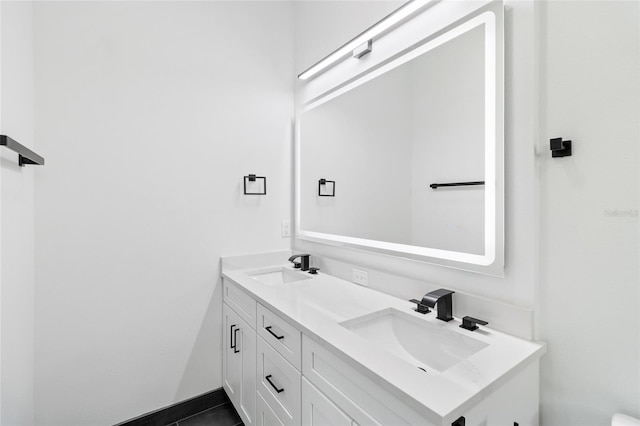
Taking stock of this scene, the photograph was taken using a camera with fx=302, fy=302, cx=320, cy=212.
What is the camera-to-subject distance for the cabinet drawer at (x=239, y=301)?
5.17ft

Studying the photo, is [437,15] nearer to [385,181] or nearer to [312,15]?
[385,181]

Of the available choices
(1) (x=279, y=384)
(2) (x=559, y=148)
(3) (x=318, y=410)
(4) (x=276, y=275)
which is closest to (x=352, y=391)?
(3) (x=318, y=410)

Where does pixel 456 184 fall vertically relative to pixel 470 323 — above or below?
above

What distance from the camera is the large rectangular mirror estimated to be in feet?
3.70

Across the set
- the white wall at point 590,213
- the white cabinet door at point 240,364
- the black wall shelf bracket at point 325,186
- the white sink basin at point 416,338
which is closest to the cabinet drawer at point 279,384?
the white cabinet door at point 240,364

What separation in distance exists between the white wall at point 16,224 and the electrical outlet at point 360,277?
4.82 ft

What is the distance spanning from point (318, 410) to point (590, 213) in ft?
3.57

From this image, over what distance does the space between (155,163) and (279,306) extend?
1161 mm

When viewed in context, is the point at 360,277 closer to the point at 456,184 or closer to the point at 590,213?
the point at 456,184

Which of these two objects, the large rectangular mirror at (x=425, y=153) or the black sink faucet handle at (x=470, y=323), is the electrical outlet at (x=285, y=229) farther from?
the black sink faucet handle at (x=470, y=323)

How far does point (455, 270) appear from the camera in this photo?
1249 millimetres

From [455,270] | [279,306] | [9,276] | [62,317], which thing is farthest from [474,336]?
[62,317]

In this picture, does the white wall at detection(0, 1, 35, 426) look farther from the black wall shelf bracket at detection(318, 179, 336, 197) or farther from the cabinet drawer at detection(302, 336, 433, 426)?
the black wall shelf bracket at detection(318, 179, 336, 197)

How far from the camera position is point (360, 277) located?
1.67 meters
